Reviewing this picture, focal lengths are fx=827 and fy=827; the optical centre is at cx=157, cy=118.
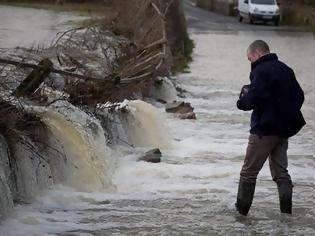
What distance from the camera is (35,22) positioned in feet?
108

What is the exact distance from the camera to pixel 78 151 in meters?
11.2

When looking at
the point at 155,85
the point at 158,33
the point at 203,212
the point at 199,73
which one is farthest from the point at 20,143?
the point at 199,73

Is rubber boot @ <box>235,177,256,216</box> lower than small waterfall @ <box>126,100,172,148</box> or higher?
higher

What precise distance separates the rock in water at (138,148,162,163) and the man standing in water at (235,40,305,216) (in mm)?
3703

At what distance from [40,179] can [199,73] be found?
55.2ft

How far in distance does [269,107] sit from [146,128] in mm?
5983

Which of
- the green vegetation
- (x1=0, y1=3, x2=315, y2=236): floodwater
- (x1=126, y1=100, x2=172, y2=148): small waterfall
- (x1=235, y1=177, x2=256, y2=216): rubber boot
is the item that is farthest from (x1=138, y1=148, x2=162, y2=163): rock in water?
the green vegetation

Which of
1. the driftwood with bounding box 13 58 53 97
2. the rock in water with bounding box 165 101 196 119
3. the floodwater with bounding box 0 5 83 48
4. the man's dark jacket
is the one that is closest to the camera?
the man's dark jacket

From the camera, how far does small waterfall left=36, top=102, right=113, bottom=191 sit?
430 inches

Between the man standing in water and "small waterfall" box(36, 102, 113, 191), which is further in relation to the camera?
"small waterfall" box(36, 102, 113, 191)

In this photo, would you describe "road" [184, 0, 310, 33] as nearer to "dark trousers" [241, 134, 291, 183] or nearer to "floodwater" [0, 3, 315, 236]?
"floodwater" [0, 3, 315, 236]

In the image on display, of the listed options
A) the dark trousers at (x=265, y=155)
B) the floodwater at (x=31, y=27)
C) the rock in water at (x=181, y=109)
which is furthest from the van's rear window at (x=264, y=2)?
the dark trousers at (x=265, y=155)

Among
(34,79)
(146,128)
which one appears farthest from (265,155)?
(146,128)

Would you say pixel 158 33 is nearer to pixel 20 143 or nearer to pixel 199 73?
pixel 199 73
